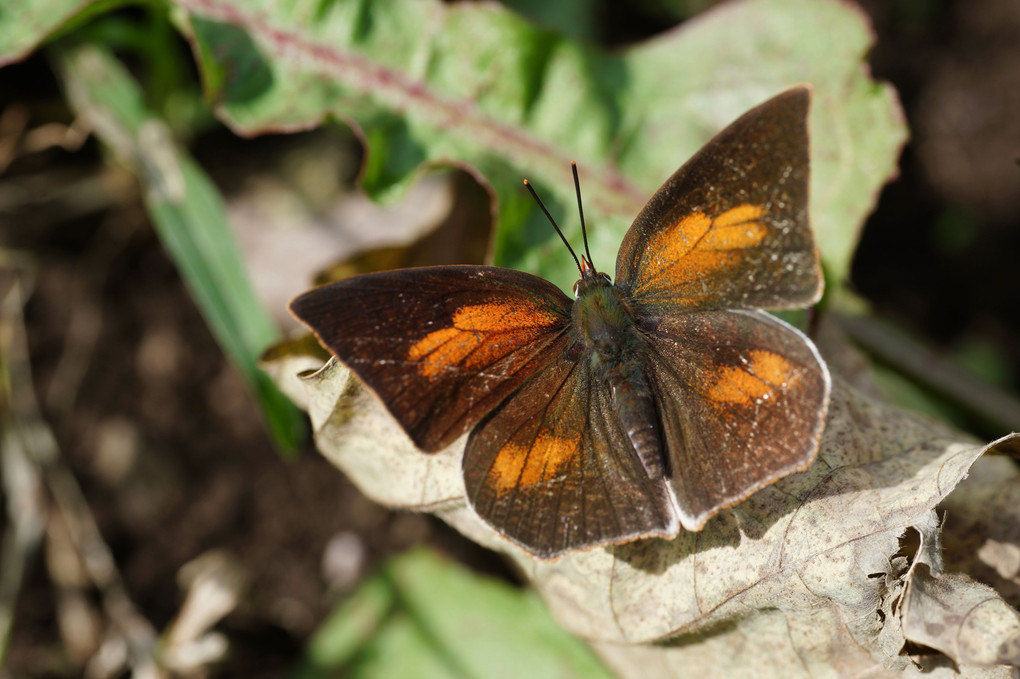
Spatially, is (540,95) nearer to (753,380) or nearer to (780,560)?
(753,380)

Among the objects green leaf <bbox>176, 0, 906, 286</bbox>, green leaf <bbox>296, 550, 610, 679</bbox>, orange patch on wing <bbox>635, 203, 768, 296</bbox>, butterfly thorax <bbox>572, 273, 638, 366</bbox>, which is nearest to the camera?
orange patch on wing <bbox>635, 203, 768, 296</bbox>

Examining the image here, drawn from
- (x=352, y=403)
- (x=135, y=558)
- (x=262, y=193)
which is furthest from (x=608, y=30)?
(x=135, y=558)

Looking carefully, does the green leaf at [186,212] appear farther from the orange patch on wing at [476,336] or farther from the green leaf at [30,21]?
the orange patch on wing at [476,336]

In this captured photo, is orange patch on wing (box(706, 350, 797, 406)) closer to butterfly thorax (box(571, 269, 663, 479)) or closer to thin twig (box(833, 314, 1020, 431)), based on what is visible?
butterfly thorax (box(571, 269, 663, 479))

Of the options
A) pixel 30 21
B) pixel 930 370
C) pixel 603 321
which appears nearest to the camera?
pixel 603 321

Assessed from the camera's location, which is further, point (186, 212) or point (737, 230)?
point (186, 212)

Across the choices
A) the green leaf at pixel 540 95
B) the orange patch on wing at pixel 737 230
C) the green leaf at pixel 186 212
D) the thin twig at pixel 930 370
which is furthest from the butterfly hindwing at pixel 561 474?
the thin twig at pixel 930 370

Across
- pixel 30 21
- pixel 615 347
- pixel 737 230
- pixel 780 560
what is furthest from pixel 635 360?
pixel 30 21

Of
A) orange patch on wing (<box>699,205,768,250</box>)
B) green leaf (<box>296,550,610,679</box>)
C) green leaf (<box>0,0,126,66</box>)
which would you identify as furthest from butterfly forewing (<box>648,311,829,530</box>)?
green leaf (<box>0,0,126,66</box>)

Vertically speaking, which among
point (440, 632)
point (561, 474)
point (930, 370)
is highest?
point (561, 474)

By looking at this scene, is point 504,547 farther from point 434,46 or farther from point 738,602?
point 434,46
